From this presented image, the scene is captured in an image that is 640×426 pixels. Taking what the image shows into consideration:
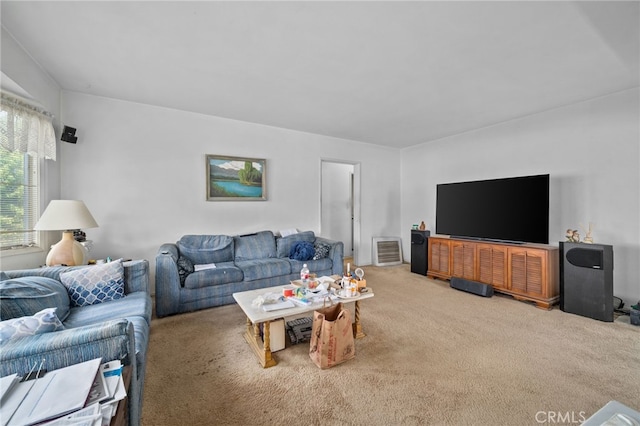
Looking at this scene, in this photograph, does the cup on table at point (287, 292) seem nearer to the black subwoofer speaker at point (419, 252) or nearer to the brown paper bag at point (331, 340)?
the brown paper bag at point (331, 340)

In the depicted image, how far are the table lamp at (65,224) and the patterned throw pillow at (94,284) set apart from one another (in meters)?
0.40

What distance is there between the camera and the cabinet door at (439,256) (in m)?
4.18

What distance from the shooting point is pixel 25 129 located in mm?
2389

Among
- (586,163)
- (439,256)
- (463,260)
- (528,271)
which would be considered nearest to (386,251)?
(439,256)

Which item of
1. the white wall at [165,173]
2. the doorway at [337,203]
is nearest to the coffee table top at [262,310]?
the white wall at [165,173]

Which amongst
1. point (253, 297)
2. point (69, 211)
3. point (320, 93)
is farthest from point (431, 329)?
point (69, 211)

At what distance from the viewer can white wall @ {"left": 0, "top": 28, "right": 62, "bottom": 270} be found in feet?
6.75

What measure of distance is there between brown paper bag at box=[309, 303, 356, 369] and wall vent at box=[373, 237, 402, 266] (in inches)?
132

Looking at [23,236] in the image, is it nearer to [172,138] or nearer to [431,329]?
[172,138]

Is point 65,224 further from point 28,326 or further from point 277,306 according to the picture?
point 277,306

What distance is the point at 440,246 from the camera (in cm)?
427

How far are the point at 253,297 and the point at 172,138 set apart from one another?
2.56m

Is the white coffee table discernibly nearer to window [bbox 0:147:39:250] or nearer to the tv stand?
window [bbox 0:147:39:250]

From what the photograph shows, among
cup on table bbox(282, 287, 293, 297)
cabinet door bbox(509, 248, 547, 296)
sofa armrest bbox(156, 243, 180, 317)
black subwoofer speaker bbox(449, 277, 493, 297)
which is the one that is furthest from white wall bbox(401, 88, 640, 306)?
sofa armrest bbox(156, 243, 180, 317)
